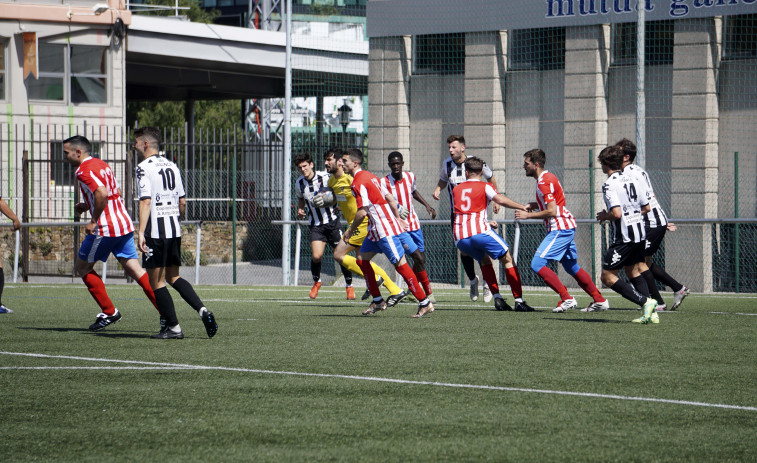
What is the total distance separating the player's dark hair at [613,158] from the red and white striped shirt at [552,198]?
99 cm

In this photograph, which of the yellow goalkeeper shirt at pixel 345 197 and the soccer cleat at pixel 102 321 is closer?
the soccer cleat at pixel 102 321

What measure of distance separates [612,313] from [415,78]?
14321mm

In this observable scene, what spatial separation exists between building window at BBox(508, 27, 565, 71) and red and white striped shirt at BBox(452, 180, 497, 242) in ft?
41.4

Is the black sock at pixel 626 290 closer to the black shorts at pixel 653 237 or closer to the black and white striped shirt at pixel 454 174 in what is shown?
the black shorts at pixel 653 237

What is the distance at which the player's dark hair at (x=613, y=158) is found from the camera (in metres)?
10.9

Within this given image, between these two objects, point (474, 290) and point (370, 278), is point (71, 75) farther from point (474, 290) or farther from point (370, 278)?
point (370, 278)

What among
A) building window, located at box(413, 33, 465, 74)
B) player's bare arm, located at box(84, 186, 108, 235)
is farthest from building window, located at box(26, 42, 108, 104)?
player's bare arm, located at box(84, 186, 108, 235)

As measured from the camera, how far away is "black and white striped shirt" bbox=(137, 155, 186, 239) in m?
9.40

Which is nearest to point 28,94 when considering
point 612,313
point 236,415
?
point 612,313

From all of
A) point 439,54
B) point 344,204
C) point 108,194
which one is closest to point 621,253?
point 344,204

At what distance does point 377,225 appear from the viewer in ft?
39.1

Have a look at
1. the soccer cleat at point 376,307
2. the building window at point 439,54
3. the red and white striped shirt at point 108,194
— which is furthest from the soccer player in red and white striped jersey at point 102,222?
the building window at point 439,54

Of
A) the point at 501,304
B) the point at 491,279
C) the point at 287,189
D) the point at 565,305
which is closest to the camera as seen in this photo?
the point at 565,305

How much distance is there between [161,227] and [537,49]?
646 inches
